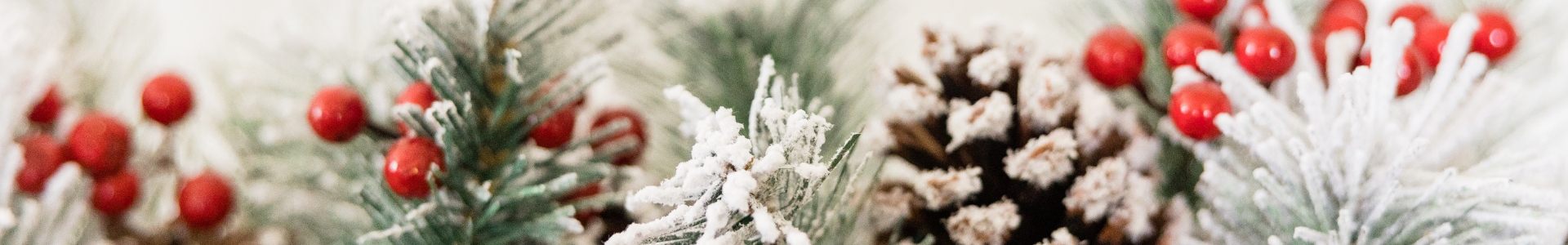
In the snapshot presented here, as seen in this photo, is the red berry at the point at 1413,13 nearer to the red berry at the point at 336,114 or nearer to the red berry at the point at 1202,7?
the red berry at the point at 1202,7

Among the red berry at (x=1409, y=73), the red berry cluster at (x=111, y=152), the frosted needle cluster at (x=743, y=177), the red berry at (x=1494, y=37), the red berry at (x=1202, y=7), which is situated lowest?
the frosted needle cluster at (x=743, y=177)

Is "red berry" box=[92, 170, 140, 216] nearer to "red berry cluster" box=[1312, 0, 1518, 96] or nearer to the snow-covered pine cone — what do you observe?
the snow-covered pine cone

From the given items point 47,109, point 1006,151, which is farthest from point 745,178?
point 47,109

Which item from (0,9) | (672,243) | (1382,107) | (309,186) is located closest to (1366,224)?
(1382,107)

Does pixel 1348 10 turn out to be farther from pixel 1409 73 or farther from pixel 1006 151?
pixel 1006 151

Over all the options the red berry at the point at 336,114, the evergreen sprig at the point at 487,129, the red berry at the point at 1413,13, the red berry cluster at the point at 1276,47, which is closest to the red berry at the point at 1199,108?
the red berry cluster at the point at 1276,47

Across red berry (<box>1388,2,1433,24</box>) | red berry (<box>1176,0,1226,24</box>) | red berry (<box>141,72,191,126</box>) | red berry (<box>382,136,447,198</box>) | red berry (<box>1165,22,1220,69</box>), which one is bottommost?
red berry (<box>382,136,447,198</box>)

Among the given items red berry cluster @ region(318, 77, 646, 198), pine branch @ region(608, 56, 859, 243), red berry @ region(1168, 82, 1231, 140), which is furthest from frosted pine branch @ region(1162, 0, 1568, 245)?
red berry cluster @ region(318, 77, 646, 198)
